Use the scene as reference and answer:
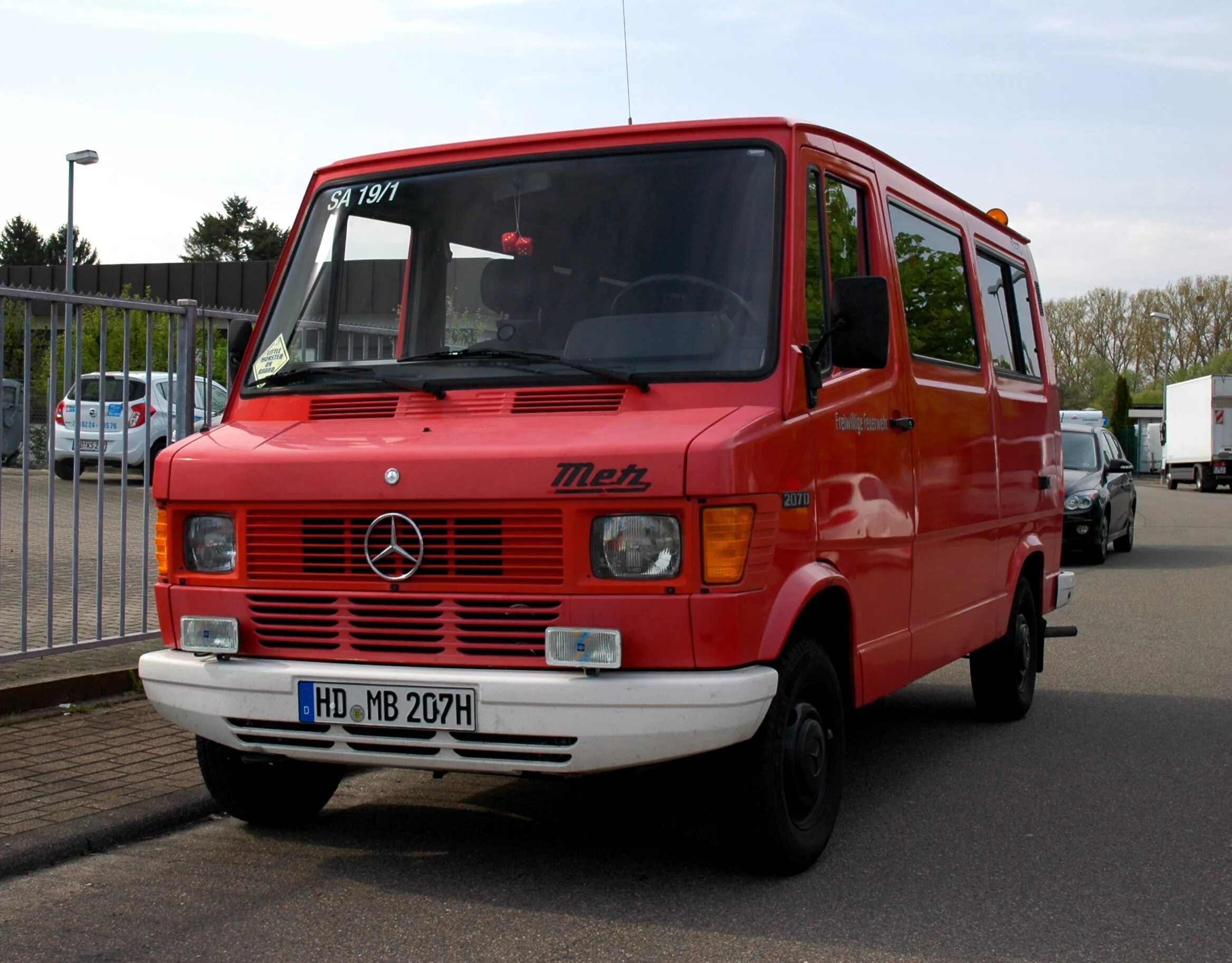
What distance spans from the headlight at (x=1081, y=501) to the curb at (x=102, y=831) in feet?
43.8

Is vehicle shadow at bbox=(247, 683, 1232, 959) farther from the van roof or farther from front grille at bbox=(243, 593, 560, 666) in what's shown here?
the van roof

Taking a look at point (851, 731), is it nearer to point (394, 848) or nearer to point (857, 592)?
point (857, 592)

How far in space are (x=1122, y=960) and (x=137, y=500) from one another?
19.0 feet

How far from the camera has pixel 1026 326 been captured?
838 cm

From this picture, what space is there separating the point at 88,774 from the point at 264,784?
1059 mm

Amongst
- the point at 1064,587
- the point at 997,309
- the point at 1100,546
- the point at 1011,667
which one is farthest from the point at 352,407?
the point at 1100,546

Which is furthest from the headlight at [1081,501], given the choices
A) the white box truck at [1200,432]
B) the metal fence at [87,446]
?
the white box truck at [1200,432]

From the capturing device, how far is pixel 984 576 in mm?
7035

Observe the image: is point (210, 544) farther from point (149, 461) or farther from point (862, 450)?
point (149, 461)

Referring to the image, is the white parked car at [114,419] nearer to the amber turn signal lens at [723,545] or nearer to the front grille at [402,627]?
the front grille at [402,627]

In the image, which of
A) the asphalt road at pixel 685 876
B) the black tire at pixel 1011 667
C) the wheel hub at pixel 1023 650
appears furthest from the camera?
the wheel hub at pixel 1023 650

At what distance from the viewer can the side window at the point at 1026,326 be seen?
26.9ft

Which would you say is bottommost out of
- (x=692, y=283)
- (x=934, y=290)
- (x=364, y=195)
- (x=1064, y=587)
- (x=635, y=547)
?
(x=1064, y=587)

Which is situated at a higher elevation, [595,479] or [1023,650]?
[595,479]
